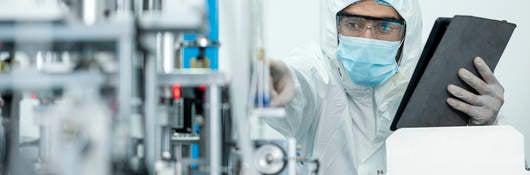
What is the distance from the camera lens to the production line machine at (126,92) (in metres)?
1.04

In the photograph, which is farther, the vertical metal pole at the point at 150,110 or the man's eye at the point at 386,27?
the man's eye at the point at 386,27

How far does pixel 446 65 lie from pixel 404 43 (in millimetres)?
324

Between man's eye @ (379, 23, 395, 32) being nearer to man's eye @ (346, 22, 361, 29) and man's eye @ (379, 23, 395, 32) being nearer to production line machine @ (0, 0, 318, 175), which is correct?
man's eye @ (346, 22, 361, 29)

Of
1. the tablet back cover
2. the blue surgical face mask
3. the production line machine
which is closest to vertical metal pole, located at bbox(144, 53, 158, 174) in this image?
the production line machine

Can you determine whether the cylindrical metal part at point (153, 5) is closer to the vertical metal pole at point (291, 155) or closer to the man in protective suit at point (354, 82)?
the vertical metal pole at point (291, 155)

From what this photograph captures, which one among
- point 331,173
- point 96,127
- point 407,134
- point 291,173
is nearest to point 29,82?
point 96,127

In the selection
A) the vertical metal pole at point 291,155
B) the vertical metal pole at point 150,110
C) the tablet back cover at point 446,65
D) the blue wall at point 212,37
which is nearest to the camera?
the vertical metal pole at point 150,110

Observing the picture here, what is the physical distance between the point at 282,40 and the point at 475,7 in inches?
29.9

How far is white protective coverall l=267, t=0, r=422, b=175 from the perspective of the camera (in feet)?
7.00

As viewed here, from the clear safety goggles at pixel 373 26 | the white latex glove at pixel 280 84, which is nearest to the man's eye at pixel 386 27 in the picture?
the clear safety goggles at pixel 373 26

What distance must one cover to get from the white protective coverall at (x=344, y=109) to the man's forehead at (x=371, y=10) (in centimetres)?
2

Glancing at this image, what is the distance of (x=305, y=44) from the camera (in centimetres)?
261

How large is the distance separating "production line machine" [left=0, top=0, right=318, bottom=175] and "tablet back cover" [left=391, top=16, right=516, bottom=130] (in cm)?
55

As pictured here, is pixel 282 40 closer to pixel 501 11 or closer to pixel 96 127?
pixel 501 11
